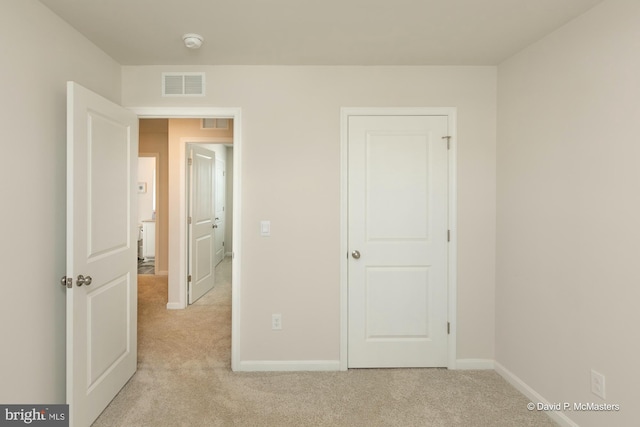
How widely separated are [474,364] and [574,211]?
1.46m

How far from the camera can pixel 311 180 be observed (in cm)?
273

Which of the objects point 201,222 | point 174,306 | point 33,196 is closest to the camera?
point 33,196

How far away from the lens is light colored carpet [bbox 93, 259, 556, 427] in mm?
2094

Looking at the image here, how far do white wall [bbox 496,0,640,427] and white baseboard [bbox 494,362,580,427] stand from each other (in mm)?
38

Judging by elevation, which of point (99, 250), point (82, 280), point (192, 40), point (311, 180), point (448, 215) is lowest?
point (82, 280)

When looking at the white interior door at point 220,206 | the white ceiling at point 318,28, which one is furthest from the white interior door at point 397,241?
the white interior door at point 220,206

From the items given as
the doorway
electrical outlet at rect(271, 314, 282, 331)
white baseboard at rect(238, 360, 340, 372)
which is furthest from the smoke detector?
the doorway

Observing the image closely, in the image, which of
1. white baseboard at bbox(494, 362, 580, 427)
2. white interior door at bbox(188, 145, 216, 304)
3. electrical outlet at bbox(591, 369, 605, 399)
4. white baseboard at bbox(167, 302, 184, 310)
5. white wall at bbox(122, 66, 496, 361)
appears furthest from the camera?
white interior door at bbox(188, 145, 216, 304)

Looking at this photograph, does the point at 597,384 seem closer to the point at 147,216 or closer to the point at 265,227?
the point at 265,227

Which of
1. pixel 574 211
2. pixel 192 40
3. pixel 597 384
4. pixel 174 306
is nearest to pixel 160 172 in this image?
pixel 174 306

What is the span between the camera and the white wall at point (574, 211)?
1.68 metres

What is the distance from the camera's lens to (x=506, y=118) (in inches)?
102

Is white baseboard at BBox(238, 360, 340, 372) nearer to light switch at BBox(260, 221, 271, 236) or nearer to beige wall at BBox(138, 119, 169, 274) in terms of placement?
light switch at BBox(260, 221, 271, 236)

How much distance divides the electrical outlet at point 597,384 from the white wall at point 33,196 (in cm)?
303
